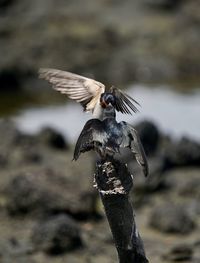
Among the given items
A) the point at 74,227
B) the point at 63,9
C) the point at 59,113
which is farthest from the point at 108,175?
the point at 63,9

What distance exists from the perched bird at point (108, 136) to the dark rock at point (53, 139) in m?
10.6

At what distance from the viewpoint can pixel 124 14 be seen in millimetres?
30047

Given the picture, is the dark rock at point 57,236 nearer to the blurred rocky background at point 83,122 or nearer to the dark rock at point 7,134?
the blurred rocky background at point 83,122

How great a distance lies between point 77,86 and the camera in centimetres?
686

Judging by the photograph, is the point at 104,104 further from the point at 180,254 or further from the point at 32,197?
the point at 32,197

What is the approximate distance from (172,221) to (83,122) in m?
9.21

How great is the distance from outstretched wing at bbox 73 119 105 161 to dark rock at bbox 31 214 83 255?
198 inches

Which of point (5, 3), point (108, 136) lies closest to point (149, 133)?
point (108, 136)

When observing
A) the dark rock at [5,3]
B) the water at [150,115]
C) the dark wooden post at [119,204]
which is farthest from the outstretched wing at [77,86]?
the dark rock at [5,3]

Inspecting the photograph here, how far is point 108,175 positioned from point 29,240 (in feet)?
18.4

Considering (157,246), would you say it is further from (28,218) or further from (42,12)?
(42,12)

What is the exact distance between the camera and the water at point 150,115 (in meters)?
20.0

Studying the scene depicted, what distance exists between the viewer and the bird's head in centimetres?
650

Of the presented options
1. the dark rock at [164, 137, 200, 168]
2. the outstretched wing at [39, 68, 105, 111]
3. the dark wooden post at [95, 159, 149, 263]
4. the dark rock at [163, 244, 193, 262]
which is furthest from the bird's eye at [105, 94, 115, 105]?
the dark rock at [164, 137, 200, 168]
